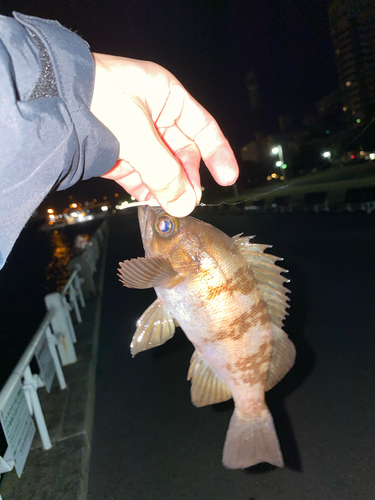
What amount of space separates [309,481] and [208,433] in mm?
1203

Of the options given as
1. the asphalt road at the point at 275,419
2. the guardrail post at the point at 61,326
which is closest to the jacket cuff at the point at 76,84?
the asphalt road at the point at 275,419

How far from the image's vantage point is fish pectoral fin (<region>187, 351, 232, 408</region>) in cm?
190

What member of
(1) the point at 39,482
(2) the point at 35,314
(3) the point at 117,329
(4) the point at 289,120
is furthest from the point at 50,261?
(4) the point at 289,120

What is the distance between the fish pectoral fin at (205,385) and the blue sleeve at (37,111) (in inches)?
53.3

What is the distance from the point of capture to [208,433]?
3709 mm

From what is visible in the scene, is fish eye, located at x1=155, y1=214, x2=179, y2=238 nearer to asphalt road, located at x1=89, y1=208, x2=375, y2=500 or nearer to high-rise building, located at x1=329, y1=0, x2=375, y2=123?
asphalt road, located at x1=89, y1=208, x2=375, y2=500

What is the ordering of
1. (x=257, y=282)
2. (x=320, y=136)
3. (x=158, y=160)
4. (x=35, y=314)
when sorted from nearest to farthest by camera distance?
(x=158, y=160), (x=257, y=282), (x=35, y=314), (x=320, y=136)

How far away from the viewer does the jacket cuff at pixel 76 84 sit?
994 mm

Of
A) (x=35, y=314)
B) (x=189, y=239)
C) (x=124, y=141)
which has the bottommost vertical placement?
(x=35, y=314)

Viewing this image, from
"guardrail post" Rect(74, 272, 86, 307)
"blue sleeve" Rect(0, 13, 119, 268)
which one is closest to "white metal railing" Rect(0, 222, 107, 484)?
"blue sleeve" Rect(0, 13, 119, 268)

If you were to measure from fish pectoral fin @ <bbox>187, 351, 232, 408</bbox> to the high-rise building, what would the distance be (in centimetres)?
2204

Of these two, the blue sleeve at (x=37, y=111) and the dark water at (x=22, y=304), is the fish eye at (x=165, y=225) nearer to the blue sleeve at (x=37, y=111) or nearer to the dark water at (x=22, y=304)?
the blue sleeve at (x=37, y=111)

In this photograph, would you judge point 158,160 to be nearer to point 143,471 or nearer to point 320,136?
point 143,471

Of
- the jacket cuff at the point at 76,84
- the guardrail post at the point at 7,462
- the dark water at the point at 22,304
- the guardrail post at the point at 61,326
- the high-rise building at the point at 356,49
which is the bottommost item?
the dark water at the point at 22,304
